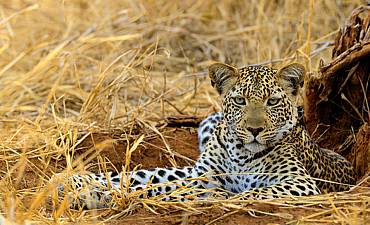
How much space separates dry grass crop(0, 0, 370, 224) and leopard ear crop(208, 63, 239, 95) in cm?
119

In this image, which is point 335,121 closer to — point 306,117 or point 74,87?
point 306,117

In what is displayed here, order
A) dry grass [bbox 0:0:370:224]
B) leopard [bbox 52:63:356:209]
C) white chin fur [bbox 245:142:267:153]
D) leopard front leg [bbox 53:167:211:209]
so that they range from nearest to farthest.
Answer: leopard front leg [bbox 53:167:211:209], leopard [bbox 52:63:356:209], white chin fur [bbox 245:142:267:153], dry grass [bbox 0:0:370:224]

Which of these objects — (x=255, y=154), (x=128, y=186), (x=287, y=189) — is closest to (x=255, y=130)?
(x=255, y=154)

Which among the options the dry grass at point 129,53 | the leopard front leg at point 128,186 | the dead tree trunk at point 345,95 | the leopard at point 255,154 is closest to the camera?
the leopard front leg at point 128,186

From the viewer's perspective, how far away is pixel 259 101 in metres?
6.85

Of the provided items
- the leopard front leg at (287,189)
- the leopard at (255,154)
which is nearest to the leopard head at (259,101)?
the leopard at (255,154)

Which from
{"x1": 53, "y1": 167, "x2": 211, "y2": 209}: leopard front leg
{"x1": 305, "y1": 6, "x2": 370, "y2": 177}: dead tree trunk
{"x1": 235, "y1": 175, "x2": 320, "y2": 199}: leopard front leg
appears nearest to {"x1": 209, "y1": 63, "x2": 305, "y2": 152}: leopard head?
{"x1": 235, "y1": 175, "x2": 320, "y2": 199}: leopard front leg

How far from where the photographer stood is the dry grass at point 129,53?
852 centimetres

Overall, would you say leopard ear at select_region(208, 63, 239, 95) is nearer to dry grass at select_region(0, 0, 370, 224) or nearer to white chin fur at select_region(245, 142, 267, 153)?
white chin fur at select_region(245, 142, 267, 153)

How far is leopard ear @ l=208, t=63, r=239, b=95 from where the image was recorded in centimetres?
709

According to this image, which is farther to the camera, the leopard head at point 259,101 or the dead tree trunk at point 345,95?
the dead tree trunk at point 345,95

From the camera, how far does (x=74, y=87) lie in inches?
408

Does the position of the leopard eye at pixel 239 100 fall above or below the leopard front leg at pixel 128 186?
above

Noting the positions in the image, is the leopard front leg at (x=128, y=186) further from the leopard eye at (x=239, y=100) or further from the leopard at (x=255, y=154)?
the leopard eye at (x=239, y=100)
